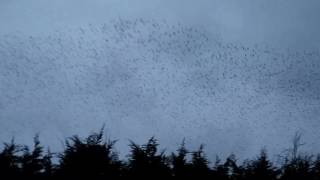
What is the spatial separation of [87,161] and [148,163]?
228 cm

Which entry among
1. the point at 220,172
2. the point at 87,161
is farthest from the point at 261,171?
the point at 87,161

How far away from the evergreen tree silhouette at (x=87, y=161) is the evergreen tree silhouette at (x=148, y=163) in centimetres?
61

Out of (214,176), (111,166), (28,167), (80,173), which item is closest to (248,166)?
(214,176)

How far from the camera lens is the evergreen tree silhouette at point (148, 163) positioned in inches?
641

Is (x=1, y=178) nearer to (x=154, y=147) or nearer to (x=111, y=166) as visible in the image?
(x=111, y=166)

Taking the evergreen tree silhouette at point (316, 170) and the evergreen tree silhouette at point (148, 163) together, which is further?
the evergreen tree silhouette at point (316, 170)

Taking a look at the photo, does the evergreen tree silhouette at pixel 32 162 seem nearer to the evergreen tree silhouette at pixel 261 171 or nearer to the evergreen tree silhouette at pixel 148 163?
the evergreen tree silhouette at pixel 148 163

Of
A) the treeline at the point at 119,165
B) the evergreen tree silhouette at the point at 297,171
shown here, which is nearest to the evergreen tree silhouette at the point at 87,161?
the treeline at the point at 119,165

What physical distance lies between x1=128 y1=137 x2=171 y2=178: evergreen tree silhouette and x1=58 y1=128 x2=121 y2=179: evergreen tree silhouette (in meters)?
0.61

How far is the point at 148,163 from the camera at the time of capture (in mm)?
16453

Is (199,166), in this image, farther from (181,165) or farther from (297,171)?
(297,171)

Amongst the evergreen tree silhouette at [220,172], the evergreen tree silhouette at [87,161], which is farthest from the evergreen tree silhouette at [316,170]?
the evergreen tree silhouette at [87,161]

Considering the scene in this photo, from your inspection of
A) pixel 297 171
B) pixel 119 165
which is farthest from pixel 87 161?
pixel 297 171

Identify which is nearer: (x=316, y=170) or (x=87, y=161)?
(x=87, y=161)
